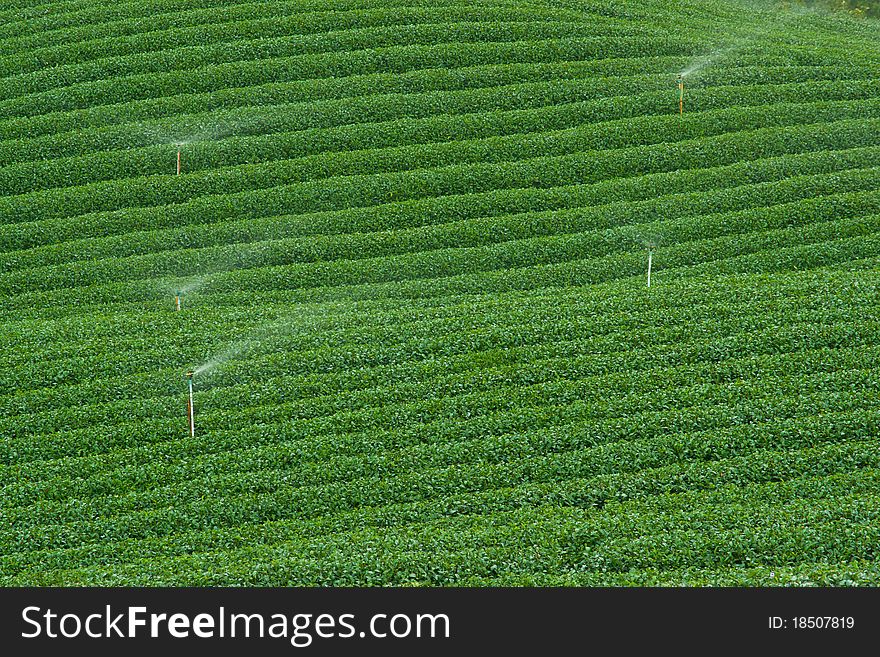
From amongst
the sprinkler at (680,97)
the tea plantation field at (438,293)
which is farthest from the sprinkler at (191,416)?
the sprinkler at (680,97)

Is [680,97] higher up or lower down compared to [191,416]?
higher up

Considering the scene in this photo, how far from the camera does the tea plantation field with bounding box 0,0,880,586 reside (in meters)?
20.0

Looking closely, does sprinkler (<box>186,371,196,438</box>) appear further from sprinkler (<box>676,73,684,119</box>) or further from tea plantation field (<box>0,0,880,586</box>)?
sprinkler (<box>676,73,684,119</box>)

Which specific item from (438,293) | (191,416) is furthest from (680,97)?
(191,416)

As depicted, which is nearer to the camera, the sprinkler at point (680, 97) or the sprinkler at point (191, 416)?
the sprinkler at point (191, 416)

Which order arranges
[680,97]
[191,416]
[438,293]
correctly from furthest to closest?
[680,97], [438,293], [191,416]

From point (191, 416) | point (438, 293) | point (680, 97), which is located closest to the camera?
point (191, 416)

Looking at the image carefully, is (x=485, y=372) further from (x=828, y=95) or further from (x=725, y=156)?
(x=828, y=95)

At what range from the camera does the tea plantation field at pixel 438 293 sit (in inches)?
786

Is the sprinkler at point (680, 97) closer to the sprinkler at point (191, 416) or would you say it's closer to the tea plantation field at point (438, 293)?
the tea plantation field at point (438, 293)

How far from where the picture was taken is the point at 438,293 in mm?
28844

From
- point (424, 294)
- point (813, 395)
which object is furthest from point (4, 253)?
point (813, 395)

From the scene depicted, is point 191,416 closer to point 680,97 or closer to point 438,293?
point 438,293

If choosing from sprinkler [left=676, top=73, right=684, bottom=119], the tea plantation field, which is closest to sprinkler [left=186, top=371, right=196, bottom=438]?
the tea plantation field
